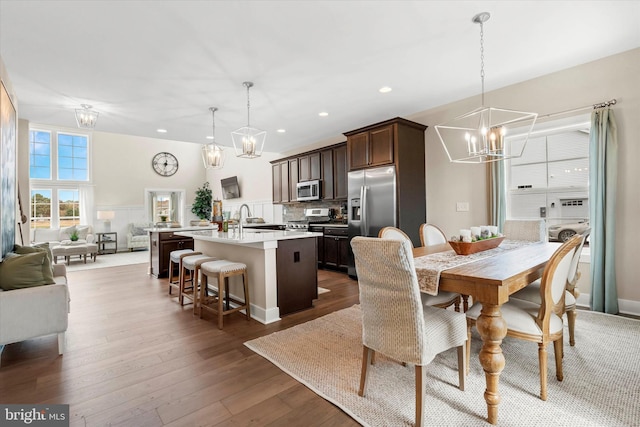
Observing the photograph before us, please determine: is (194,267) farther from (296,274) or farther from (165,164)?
(165,164)

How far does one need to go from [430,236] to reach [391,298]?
6.04 ft

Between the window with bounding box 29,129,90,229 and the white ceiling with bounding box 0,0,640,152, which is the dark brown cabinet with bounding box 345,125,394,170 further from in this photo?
the window with bounding box 29,129,90,229

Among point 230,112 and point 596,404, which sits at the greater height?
point 230,112

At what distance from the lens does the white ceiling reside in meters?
2.30

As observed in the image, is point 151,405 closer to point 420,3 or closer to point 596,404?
point 596,404

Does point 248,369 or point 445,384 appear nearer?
point 445,384

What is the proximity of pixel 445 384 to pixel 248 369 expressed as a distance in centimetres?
136

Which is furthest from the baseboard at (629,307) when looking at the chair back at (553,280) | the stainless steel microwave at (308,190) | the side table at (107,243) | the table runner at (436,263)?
the side table at (107,243)

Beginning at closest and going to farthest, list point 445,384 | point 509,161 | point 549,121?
point 445,384 → point 549,121 → point 509,161

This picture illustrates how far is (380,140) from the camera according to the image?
4633 mm

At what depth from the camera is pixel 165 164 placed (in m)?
10.6

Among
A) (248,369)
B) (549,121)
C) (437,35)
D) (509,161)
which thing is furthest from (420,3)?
(248,369)

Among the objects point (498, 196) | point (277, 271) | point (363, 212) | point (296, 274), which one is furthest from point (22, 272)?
point (498, 196)

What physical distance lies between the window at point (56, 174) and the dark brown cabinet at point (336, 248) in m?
7.91
